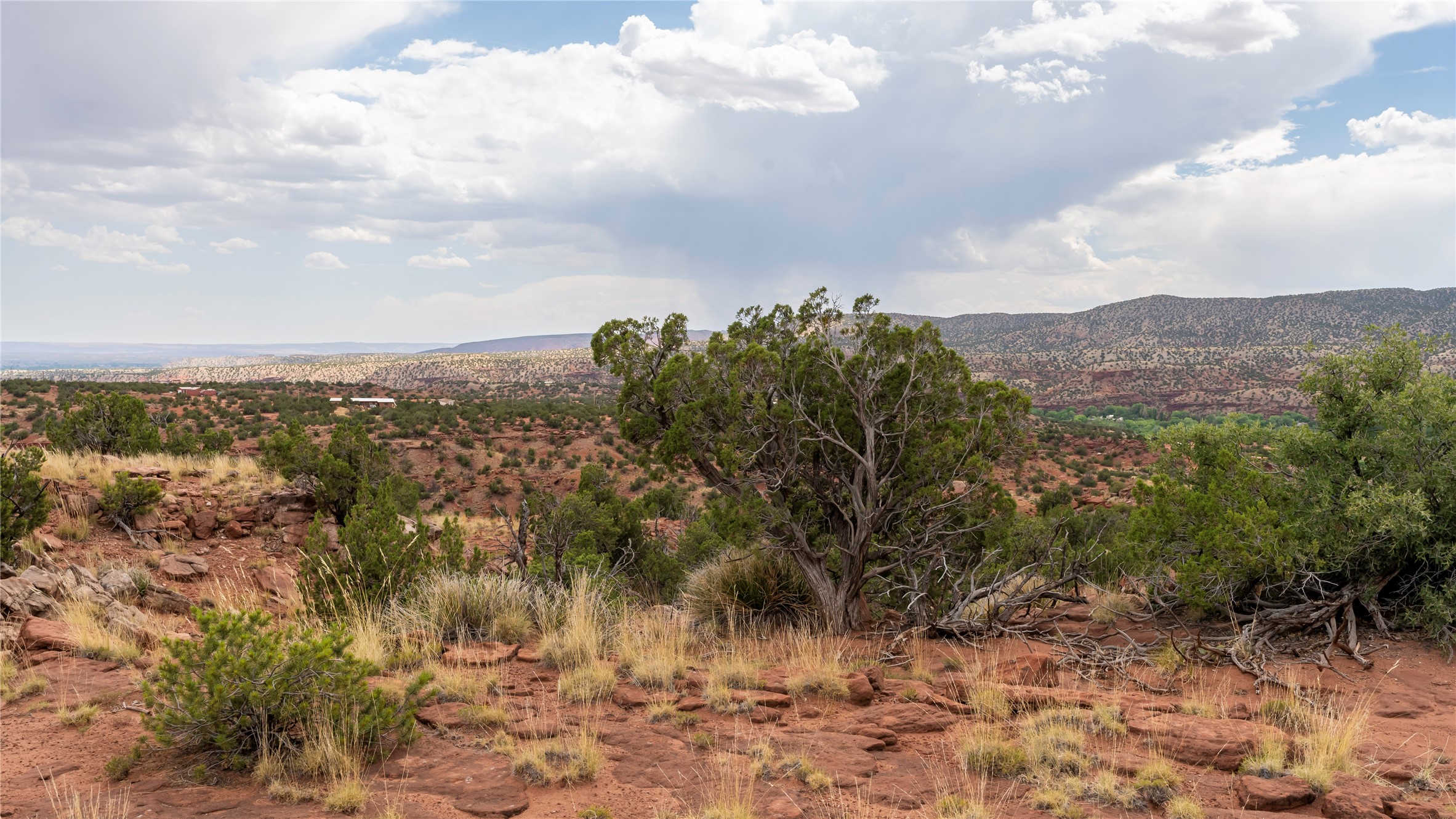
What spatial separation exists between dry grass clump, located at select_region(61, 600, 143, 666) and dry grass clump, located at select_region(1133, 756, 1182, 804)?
25.6ft

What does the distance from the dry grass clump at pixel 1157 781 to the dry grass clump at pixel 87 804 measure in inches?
219

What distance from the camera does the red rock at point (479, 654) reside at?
6.70m

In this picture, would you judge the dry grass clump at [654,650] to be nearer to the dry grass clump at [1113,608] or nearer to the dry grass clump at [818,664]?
the dry grass clump at [818,664]

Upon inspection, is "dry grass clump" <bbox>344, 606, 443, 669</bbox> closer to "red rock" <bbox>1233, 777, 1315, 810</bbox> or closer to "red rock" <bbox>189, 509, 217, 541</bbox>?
"red rock" <bbox>1233, 777, 1315, 810</bbox>

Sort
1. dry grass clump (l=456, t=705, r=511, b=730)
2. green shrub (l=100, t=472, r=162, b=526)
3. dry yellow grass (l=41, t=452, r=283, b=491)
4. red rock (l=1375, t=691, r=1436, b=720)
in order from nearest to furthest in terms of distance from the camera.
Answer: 1. dry grass clump (l=456, t=705, r=511, b=730)
2. red rock (l=1375, t=691, r=1436, b=720)
3. green shrub (l=100, t=472, r=162, b=526)
4. dry yellow grass (l=41, t=452, r=283, b=491)

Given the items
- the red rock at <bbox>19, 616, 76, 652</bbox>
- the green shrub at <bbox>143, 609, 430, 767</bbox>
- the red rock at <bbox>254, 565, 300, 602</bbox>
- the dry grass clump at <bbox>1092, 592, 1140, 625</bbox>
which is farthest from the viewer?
the red rock at <bbox>254, 565, 300, 602</bbox>

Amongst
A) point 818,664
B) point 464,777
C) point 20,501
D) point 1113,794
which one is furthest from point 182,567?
point 1113,794

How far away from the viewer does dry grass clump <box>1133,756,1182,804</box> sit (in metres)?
4.30

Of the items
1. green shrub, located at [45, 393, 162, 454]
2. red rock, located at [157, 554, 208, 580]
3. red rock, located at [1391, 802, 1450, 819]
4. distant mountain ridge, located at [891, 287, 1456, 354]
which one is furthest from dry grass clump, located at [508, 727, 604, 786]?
distant mountain ridge, located at [891, 287, 1456, 354]

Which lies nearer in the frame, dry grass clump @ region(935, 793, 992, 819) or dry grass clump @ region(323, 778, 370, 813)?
dry grass clump @ region(935, 793, 992, 819)

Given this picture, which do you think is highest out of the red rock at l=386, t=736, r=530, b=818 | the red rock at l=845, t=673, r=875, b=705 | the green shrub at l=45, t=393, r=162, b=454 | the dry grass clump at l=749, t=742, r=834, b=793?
the green shrub at l=45, t=393, r=162, b=454

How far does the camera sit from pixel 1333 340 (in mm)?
71125

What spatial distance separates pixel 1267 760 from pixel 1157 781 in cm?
85

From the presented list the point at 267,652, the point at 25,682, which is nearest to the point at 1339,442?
the point at 267,652
